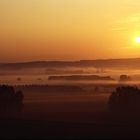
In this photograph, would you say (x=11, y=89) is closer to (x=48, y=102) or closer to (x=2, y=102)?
(x=2, y=102)

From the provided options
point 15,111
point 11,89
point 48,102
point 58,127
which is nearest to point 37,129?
point 58,127

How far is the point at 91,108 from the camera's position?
83688 mm

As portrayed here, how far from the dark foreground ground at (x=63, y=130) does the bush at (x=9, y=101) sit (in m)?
12.4

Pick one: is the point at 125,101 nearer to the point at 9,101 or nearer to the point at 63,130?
the point at 9,101

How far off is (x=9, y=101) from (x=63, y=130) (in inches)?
916

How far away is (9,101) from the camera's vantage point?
252 ft

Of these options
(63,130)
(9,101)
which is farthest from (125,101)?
(63,130)

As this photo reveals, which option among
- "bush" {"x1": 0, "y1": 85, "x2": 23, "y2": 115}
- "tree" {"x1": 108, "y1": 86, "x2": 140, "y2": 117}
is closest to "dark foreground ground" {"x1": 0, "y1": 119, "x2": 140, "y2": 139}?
"tree" {"x1": 108, "y1": 86, "x2": 140, "y2": 117}

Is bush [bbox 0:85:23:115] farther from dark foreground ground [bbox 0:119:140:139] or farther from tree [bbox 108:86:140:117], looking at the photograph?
dark foreground ground [bbox 0:119:140:139]

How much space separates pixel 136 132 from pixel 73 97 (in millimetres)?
55933

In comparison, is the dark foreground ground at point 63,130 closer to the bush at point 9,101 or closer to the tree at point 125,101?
the tree at point 125,101

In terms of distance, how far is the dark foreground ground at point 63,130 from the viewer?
2009 inches

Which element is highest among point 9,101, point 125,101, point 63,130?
point 9,101

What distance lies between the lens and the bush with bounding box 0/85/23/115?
7481cm
